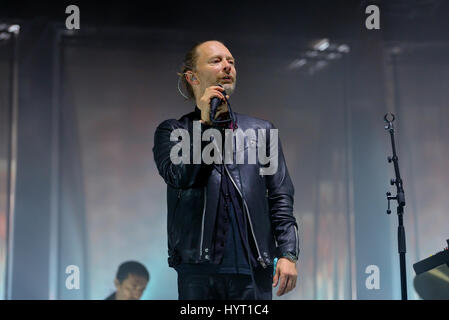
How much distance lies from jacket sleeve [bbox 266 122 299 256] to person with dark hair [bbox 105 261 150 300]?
2.45 metres

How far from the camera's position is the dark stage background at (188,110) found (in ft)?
14.3

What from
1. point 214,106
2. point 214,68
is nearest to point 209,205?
point 214,106

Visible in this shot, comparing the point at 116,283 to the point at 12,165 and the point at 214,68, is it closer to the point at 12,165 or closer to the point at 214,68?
the point at 12,165

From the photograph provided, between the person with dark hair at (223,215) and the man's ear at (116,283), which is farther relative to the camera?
the man's ear at (116,283)

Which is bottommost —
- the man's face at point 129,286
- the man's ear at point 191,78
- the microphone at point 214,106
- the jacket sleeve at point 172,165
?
the man's face at point 129,286

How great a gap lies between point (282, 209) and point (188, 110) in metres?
2.54

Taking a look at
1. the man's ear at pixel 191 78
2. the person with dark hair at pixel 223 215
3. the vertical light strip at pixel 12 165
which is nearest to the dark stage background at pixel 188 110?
the vertical light strip at pixel 12 165

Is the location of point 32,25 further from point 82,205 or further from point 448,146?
point 448,146

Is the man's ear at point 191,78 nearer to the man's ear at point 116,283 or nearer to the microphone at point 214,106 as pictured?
the microphone at point 214,106

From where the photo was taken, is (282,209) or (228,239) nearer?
(228,239)

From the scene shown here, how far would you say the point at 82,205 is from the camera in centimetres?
440

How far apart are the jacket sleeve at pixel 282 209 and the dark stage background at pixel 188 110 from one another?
246 cm

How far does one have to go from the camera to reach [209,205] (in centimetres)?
189
